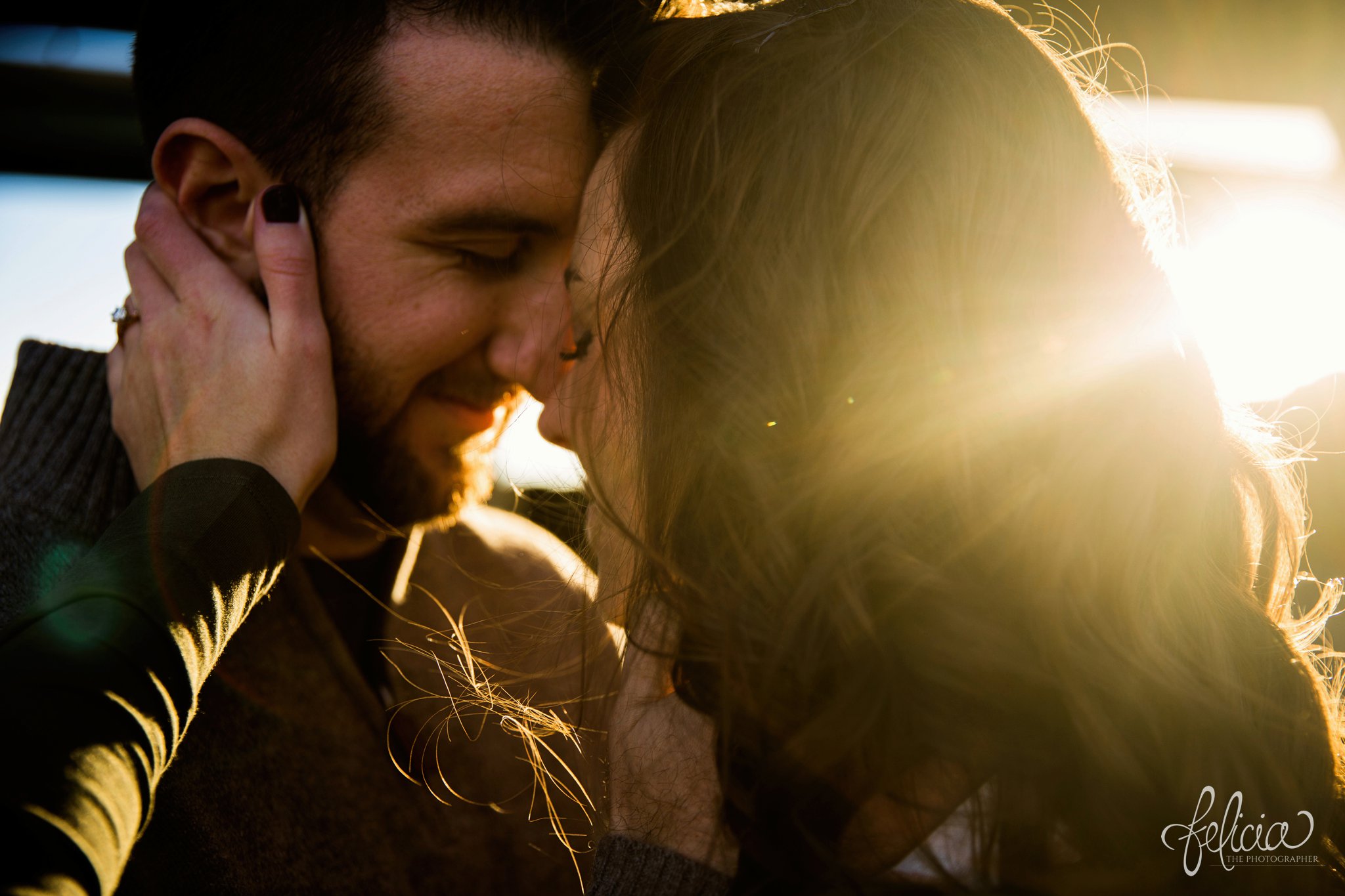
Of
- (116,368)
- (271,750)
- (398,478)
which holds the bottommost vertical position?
(271,750)

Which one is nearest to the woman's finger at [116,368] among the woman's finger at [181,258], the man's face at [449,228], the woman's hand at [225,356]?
the woman's hand at [225,356]

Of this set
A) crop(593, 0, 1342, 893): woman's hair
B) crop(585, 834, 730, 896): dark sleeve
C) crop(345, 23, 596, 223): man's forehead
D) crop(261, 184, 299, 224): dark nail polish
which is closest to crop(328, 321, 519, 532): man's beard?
crop(261, 184, 299, 224): dark nail polish

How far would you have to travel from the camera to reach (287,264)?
58.9 inches

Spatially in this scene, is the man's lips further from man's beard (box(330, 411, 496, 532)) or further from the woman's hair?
the woman's hair

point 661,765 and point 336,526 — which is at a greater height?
point 661,765

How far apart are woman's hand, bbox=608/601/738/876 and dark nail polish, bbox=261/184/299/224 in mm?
1118

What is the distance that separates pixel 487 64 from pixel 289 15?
428 mm

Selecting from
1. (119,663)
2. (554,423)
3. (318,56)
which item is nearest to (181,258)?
(318,56)

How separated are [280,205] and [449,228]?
0.34 m

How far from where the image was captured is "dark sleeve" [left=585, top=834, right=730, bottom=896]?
93cm

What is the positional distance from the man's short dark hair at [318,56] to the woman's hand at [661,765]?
1.18 metres

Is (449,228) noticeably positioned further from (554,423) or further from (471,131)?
(554,423)

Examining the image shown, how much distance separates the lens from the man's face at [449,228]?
1.54 metres

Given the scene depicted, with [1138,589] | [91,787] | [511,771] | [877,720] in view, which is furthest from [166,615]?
[1138,589]
